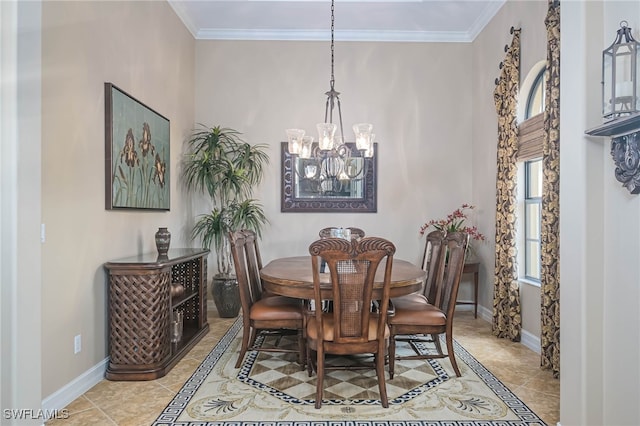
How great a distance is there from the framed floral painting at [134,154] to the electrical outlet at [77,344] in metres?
0.99

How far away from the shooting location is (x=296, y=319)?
3254 millimetres

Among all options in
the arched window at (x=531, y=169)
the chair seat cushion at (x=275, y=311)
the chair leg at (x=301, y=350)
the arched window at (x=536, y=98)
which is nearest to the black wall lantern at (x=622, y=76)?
the arched window at (x=531, y=169)

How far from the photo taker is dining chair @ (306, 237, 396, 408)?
2.57 meters

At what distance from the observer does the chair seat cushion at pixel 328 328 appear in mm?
2771

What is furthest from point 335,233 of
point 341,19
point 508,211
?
point 341,19

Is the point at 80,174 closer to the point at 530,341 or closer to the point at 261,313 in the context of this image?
the point at 261,313

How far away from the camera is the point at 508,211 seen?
4320 mm

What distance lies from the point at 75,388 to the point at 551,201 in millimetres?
3747

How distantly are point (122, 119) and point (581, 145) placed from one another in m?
3.30

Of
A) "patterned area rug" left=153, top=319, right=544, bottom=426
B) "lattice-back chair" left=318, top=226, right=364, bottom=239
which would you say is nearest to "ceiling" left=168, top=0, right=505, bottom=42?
"lattice-back chair" left=318, top=226, right=364, bottom=239

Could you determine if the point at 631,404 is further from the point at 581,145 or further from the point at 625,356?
the point at 581,145

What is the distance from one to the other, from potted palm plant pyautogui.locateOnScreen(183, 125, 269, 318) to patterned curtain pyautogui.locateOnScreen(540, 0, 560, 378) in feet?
10.3

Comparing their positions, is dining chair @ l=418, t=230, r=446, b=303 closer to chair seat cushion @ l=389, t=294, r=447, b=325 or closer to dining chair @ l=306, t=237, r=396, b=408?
chair seat cushion @ l=389, t=294, r=447, b=325

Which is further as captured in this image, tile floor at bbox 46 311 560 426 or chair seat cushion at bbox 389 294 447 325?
chair seat cushion at bbox 389 294 447 325
